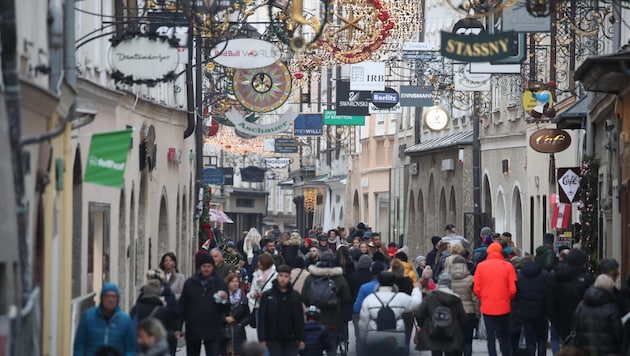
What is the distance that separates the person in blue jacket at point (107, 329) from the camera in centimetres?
1562

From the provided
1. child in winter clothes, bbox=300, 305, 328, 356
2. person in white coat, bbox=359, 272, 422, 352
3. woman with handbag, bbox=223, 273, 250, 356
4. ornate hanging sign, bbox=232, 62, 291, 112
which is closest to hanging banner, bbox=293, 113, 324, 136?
ornate hanging sign, bbox=232, 62, 291, 112

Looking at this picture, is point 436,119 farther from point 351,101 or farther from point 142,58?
point 142,58

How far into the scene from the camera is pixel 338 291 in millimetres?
21875

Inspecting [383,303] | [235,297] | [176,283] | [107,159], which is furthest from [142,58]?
[383,303]

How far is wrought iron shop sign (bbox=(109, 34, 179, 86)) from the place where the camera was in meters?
20.7

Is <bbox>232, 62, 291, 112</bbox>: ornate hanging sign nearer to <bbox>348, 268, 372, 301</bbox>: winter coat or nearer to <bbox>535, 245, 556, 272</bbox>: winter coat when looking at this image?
<bbox>348, 268, 372, 301</bbox>: winter coat

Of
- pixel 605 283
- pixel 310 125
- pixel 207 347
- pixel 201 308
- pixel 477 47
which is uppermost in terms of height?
pixel 310 125

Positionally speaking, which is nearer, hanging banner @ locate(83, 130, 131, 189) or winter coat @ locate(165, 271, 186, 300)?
hanging banner @ locate(83, 130, 131, 189)

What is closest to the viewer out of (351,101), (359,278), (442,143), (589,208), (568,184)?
(359,278)

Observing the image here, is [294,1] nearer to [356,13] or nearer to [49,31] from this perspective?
[49,31]

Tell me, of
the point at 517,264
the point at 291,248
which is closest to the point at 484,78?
the point at 291,248

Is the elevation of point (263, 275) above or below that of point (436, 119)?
below

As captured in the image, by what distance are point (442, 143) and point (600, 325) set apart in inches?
1282

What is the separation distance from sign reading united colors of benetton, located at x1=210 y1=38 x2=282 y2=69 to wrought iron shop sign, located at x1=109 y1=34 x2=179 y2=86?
6.25 metres
